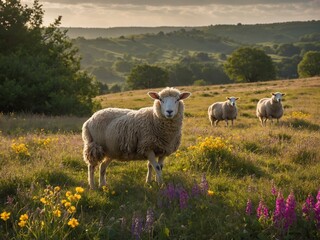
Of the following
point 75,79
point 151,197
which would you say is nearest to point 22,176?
point 151,197

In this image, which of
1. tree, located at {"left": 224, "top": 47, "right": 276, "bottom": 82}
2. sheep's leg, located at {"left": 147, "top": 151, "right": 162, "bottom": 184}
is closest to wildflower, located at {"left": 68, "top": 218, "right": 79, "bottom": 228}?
sheep's leg, located at {"left": 147, "top": 151, "right": 162, "bottom": 184}

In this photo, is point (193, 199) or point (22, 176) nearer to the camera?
point (193, 199)

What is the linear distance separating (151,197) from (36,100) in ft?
55.4

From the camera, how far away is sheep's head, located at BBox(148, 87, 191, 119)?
7.26 meters

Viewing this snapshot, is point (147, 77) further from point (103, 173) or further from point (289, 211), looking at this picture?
point (289, 211)

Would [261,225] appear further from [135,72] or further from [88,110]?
[135,72]

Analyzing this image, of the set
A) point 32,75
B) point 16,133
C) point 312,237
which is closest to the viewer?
point 312,237

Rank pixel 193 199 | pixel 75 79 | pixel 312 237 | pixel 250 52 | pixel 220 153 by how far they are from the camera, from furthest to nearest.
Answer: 1. pixel 250 52
2. pixel 75 79
3. pixel 220 153
4. pixel 193 199
5. pixel 312 237

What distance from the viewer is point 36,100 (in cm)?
2127

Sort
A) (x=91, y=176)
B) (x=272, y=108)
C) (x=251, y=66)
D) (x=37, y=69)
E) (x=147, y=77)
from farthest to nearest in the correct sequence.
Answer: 1. (x=147, y=77)
2. (x=251, y=66)
3. (x=37, y=69)
4. (x=272, y=108)
5. (x=91, y=176)

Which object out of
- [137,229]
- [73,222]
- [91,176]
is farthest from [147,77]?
[73,222]

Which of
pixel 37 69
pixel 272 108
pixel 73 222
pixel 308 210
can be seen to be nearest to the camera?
pixel 73 222

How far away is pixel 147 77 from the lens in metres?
75.1

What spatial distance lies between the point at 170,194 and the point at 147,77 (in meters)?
70.0
